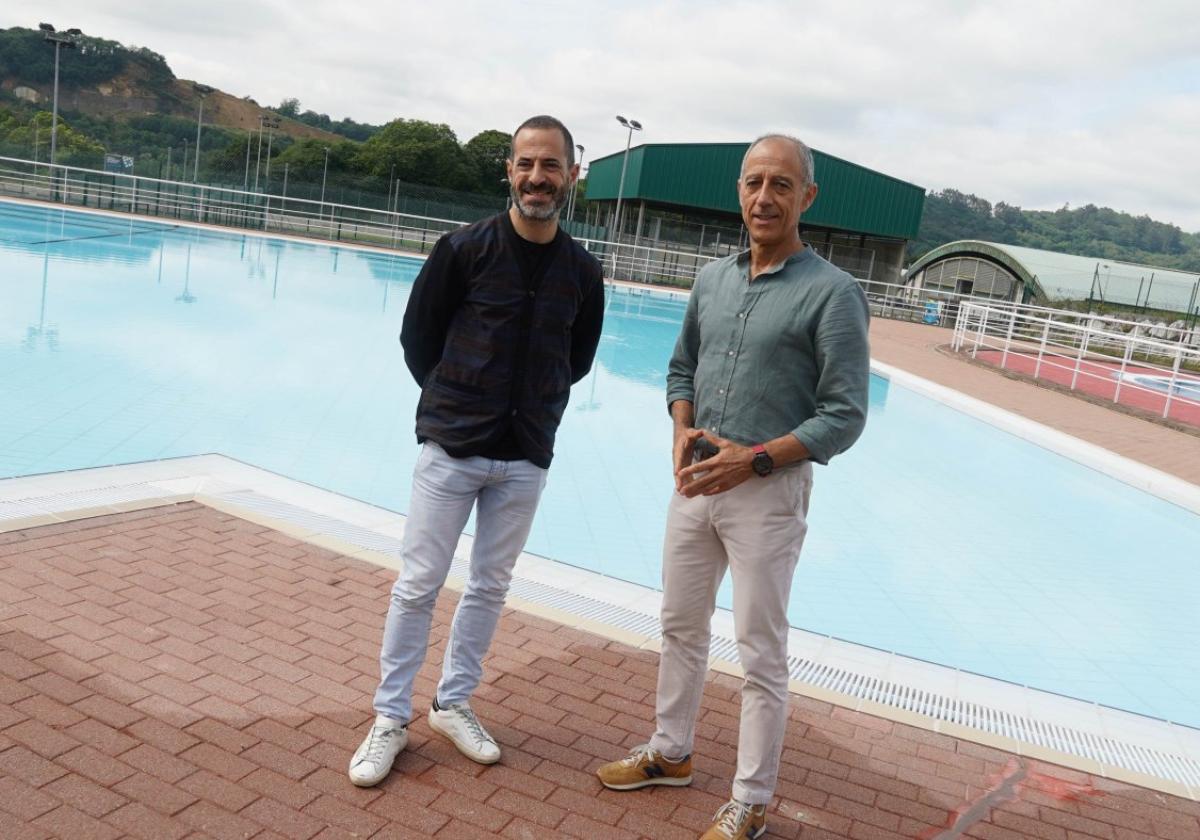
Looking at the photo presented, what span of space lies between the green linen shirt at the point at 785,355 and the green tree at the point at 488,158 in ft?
192

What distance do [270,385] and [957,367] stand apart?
11085 millimetres

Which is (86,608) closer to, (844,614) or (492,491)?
(492,491)

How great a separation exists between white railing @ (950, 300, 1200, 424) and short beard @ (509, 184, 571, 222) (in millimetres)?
9693

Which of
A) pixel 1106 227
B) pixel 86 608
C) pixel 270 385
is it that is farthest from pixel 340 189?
pixel 1106 227

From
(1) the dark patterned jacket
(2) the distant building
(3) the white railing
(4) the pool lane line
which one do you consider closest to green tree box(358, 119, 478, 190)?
(2) the distant building

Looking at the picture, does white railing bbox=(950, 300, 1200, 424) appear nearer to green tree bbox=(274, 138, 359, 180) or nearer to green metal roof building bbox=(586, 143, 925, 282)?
green metal roof building bbox=(586, 143, 925, 282)

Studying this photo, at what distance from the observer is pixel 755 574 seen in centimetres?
244

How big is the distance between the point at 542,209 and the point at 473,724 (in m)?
1.43

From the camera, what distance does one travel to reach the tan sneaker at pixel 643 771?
2.73 metres

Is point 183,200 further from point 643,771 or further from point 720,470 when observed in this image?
point 720,470

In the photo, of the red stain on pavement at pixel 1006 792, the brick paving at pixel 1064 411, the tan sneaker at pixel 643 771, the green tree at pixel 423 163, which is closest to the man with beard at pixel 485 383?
the tan sneaker at pixel 643 771

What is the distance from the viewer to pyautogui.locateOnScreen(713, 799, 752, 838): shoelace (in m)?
2.48

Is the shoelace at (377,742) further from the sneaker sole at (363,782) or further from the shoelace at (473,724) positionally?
the shoelace at (473,724)

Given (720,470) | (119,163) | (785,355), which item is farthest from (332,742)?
(119,163)
